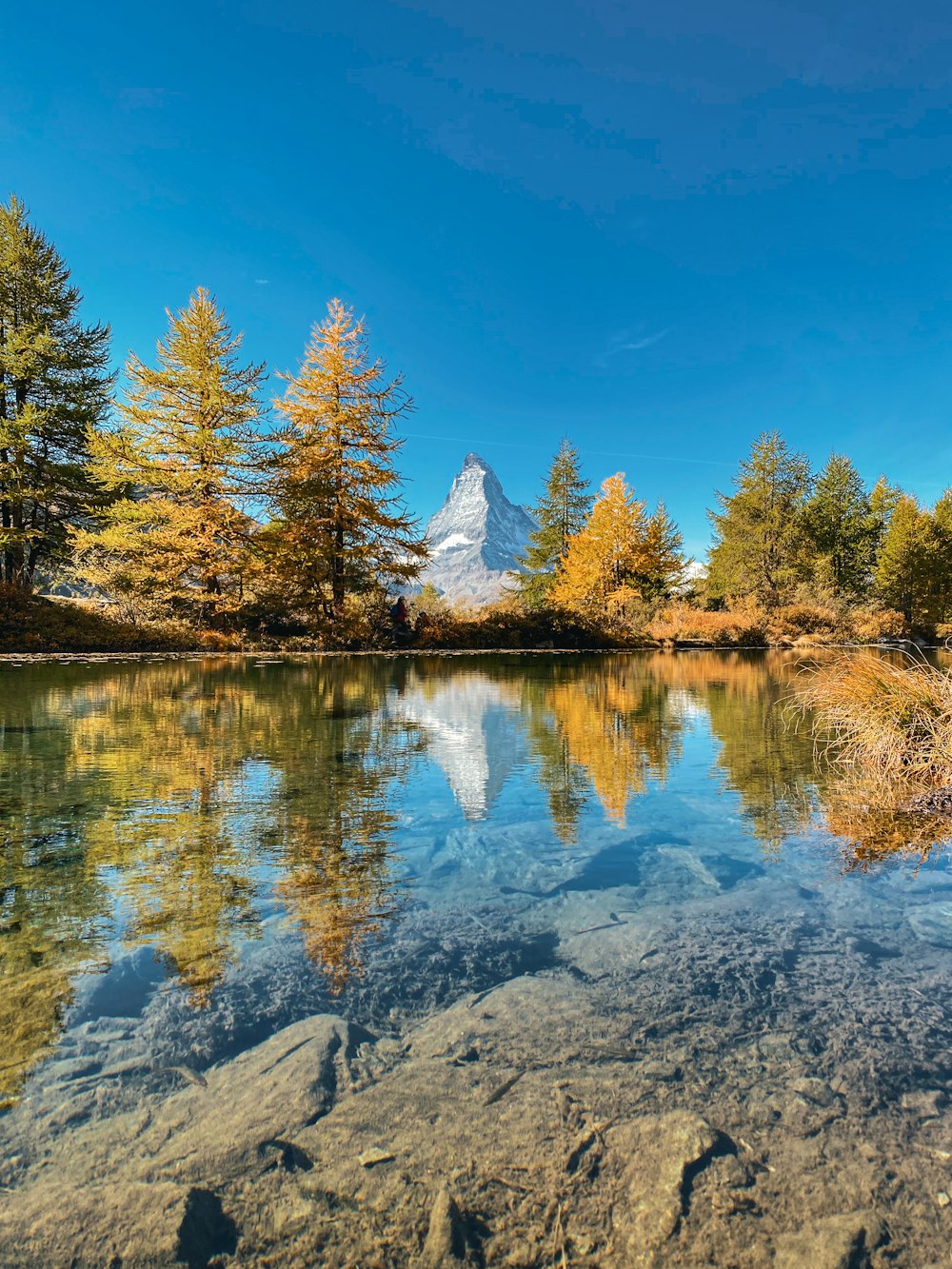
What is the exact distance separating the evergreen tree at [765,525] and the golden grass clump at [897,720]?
3723 cm

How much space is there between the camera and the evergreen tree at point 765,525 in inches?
1688

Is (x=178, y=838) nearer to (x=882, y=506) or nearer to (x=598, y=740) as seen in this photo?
(x=598, y=740)

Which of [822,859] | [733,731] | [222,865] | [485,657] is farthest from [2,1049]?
[485,657]

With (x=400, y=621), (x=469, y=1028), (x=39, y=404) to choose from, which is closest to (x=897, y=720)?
(x=469, y=1028)

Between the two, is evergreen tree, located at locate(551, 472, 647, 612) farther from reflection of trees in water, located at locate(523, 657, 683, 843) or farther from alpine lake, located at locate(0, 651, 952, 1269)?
Answer: alpine lake, located at locate(0, 651, 952, 1269)

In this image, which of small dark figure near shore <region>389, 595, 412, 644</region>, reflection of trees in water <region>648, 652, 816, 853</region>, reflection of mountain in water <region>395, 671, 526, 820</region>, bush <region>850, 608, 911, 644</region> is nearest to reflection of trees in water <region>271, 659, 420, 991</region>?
reflection of mountain in water <region>395, 671, 526, 820</region>

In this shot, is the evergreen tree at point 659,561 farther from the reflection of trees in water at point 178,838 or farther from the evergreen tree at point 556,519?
the reflection of trees in water at point 178,838

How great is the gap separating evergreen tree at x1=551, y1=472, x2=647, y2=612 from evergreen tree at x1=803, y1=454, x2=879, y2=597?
69.8 ft

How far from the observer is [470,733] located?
349 inches

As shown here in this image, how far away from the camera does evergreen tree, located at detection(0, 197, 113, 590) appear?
22.2m

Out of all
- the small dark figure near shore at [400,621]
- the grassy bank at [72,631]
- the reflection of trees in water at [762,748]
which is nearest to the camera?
the reflection of trees in water at [762,748]

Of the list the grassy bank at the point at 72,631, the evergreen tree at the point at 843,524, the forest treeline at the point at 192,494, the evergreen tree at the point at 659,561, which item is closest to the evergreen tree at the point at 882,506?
the evergreen tree at the point at 843,524

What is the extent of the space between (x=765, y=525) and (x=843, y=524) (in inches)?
395

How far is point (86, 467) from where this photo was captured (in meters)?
22.5
